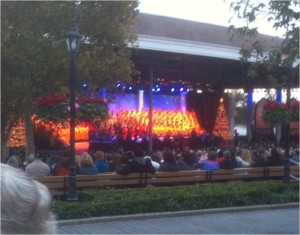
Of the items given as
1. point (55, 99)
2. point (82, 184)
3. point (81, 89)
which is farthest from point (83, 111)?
point (81, 89)

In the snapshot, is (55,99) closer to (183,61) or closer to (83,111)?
(83,111)

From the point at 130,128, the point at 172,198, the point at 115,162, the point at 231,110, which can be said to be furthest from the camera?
the point at 231,110

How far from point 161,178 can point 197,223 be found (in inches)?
105

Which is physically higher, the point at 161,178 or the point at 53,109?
Result: the point at 53,109

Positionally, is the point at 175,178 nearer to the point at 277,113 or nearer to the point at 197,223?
the point at 197,223

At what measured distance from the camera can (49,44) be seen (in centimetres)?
1598

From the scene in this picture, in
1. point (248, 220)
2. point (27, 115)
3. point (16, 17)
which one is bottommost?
point (248, 220)

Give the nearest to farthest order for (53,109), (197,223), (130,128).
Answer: (197,223)
(53,109)
(130,128)

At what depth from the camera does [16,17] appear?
16109mm

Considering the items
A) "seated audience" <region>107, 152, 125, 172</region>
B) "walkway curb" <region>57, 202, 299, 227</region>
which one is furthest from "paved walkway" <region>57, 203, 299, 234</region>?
"seated audience" <region>107, 152, 125, 172</region>

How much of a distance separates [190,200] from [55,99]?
12.2 ft

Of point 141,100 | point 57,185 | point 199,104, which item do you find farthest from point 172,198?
point 199,104

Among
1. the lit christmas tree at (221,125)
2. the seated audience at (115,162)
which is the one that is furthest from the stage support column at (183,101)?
the seated audience at (115,162)

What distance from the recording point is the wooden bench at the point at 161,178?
12.2 metres
